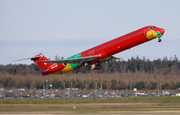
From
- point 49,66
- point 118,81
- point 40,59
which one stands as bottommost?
point 118,81

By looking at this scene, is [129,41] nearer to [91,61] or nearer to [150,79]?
[91,61]

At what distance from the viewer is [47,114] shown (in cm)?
4866

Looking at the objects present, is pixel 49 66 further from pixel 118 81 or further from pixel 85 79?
pixel 118 81

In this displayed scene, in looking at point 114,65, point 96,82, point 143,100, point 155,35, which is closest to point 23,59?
point 155,35

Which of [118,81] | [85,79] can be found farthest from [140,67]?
[85,79]

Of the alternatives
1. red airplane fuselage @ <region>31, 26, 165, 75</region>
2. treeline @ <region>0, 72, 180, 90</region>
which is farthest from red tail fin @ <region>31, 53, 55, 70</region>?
treeline @ <region>0, 72, 180, 90</region>

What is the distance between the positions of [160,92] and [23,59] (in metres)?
63.7

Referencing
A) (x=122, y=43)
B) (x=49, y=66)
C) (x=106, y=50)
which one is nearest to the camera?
(x=122, y=43)

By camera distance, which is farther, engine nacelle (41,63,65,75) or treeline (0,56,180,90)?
treeline (0,56,180,90)

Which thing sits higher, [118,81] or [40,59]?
[40,59]

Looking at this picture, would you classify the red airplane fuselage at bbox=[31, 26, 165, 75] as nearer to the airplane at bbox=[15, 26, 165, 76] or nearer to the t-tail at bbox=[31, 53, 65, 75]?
the airplane at bbox=[15, 26, 165, 76]

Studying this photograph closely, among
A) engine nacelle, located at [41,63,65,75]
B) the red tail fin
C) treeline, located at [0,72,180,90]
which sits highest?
the red tail fin

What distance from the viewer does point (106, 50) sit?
54.9 m

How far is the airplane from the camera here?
51.4 m
